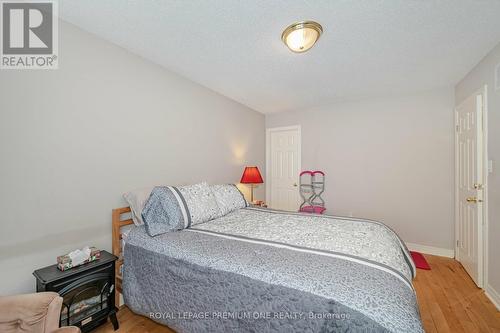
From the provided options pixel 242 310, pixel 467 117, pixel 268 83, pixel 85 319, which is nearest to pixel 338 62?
pixel 268 83

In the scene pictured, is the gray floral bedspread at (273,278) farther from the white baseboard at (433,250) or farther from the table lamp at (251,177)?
the white baseboard at (433,250)

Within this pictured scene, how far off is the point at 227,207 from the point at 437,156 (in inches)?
123

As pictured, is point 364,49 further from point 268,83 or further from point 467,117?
point 467,117

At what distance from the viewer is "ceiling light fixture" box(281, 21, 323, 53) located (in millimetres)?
1683

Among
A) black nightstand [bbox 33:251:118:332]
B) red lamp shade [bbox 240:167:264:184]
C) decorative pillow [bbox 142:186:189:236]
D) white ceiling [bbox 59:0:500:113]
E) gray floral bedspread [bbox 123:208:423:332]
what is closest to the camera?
gray floral bedspread [bbox 123:208:423:332]

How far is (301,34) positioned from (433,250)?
3.54 metres

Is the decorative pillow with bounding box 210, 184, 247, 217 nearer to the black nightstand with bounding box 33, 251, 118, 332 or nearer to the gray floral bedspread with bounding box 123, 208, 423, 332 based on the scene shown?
the gray floral bedspread with bounding box 123, 208, 423, 332

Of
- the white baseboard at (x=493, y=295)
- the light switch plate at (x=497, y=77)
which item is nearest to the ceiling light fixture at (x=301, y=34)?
the light switch plate at (x=497, y=77)

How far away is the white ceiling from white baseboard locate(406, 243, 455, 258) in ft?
7.68

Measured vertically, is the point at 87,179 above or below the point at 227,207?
above

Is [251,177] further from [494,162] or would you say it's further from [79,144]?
[494,162]

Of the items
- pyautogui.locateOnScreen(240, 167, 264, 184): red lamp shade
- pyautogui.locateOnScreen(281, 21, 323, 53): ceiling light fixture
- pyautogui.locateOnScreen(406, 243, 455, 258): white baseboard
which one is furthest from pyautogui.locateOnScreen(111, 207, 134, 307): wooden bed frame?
pyautogui.locateOnScreen(406, 243, 455, 258): white baseboard

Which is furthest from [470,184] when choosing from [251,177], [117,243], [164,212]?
[117,243]

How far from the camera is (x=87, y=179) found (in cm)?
183
